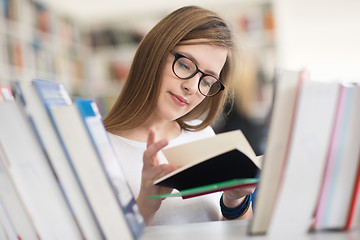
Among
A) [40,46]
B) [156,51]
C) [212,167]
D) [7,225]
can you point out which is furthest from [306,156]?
[40,46]

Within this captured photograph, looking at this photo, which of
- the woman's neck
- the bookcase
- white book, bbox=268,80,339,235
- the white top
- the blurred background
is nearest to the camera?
white book, bbox=268,80,339,235

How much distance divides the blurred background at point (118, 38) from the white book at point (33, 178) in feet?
8.49

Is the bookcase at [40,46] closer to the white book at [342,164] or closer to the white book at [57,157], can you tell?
the white book at [57,157]

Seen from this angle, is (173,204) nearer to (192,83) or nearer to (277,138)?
(192,83)

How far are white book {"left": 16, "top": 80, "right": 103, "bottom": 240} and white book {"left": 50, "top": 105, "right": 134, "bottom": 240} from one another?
1cm

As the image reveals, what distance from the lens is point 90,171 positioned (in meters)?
0.49

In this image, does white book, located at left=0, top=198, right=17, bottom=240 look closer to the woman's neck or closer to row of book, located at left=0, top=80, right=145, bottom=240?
row of book, located at left=0, top=80, right=145, bottom=240

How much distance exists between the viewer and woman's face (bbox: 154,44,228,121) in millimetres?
922

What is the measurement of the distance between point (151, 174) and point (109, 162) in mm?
85

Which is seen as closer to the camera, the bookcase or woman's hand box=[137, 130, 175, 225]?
woman's hand box=[137, 130, 175, 225]

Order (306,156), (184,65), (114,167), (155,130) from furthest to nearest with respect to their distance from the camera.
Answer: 1. (155,130)
2. (184,65)
3. (114,167)
4. (306,156)

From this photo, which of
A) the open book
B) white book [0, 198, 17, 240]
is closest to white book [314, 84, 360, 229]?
the open book

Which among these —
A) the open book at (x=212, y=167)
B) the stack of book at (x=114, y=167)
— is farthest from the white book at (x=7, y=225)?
the open book at (x=212, y=167)

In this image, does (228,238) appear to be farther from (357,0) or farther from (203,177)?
(357,0)
